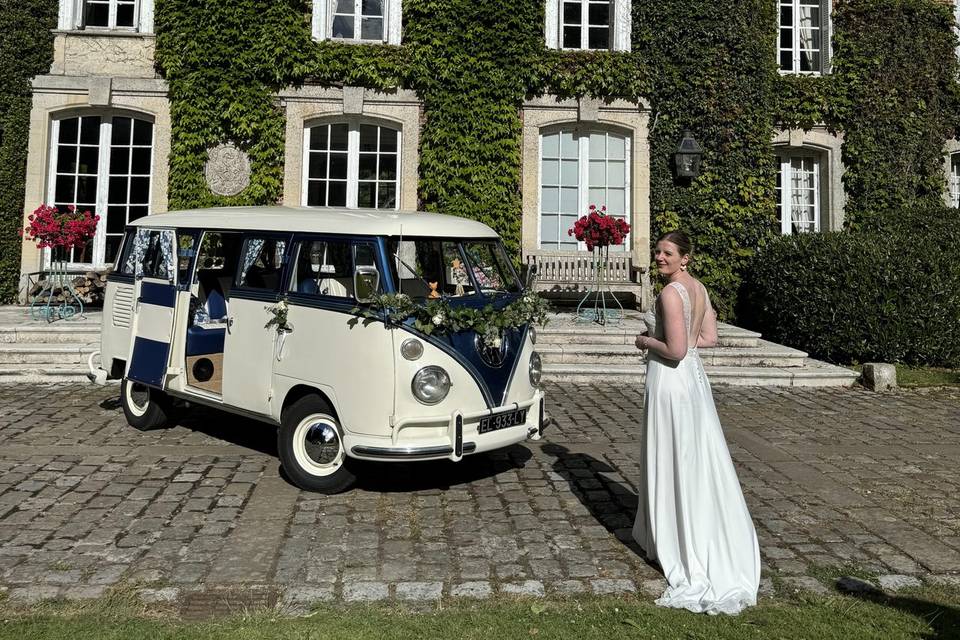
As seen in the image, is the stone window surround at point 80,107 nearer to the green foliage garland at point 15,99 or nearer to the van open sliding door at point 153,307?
the green foliage garland at point 15,99

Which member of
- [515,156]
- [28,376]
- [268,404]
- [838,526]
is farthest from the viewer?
[515,156]

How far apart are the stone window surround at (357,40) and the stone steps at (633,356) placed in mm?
6585

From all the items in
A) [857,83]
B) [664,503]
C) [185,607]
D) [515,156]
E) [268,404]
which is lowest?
[185,607]

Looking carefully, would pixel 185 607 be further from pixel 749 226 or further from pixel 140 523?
pixel 749 226

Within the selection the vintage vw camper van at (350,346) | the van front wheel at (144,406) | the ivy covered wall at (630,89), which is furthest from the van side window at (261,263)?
the ivy covered wall at (630,89)

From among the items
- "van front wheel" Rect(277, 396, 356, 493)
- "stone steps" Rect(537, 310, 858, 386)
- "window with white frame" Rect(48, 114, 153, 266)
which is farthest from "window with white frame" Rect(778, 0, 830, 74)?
A: "van front wheel" Rect(277, 396, 356, 493)

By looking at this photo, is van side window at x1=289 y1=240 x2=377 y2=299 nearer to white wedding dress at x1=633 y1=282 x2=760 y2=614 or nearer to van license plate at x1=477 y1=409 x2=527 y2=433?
van license plate at x1=477 y1=409 x2=527 y2=433

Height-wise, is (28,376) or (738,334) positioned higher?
(738,334)

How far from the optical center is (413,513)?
4.89 m

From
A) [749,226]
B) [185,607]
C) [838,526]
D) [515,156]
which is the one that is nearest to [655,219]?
[749,226]

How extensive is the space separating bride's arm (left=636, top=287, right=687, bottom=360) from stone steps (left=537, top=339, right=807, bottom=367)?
20.3 feet

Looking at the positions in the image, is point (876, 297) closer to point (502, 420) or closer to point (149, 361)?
point (502, 420)

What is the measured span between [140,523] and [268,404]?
1.19m

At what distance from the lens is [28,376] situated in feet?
30.0
